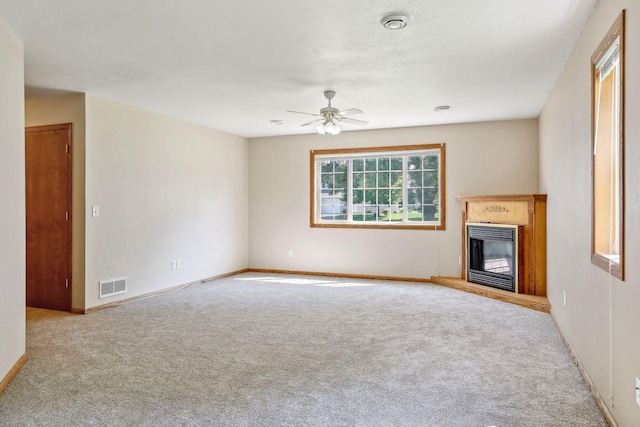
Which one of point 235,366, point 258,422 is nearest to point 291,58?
point 235,366

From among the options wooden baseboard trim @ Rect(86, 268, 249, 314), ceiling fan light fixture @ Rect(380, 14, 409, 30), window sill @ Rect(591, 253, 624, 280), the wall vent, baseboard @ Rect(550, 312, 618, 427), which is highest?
ceiling fan light fixture @ Rect(380, 14, 409, 30)

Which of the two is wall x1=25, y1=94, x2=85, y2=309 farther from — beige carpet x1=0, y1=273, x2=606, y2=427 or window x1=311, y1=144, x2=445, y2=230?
window x1=311, y1=144, x2=445, y2=230

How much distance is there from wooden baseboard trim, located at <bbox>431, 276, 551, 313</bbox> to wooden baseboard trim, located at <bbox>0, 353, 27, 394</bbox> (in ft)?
15.8

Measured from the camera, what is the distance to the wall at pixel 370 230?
627 cm

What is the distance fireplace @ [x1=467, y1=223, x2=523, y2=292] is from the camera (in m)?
5.52

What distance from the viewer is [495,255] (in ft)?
19.2

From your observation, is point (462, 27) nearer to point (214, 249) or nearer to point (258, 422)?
point (258, 422)

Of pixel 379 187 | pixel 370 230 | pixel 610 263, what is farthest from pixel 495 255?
pixel 610 263

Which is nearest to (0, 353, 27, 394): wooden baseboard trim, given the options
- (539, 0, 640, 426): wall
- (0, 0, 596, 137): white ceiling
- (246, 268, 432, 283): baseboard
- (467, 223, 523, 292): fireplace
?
(0, 0, 596, 137): white ceiling

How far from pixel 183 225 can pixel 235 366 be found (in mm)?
→ 3538

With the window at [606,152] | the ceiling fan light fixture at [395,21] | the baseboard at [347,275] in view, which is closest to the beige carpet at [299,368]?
the window at [606,152]

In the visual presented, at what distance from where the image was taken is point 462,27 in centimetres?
302

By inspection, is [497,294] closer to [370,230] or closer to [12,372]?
[370,230]

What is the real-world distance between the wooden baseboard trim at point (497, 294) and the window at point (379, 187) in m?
0.82
